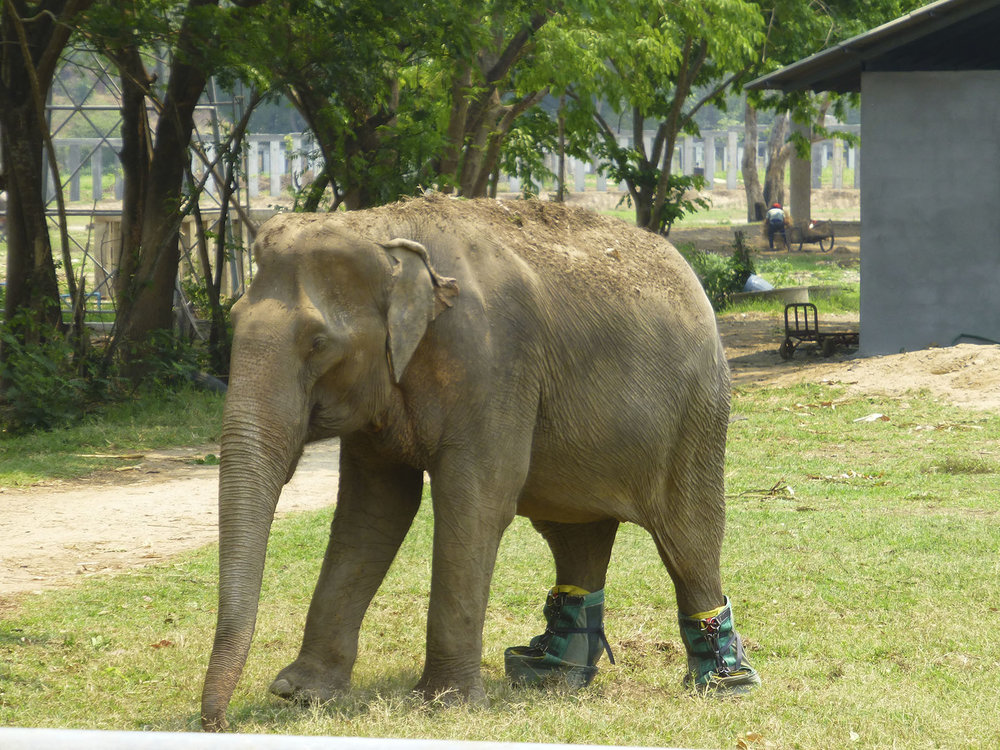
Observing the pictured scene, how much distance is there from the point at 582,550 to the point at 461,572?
1.15m

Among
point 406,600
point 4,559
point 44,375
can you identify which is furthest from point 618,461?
point 44,375

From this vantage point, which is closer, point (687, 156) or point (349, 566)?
point (349, 566)

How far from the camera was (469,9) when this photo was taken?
1328cm

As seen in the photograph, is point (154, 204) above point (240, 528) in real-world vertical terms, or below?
above

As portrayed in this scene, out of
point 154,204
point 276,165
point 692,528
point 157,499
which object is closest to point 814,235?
point 154,204

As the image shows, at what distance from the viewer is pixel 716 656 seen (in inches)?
212

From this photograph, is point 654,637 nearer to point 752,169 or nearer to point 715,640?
point 715,640

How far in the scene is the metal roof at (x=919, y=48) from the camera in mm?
15266

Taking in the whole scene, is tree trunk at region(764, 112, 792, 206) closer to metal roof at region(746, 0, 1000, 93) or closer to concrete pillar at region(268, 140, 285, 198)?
metal roof at region(746, 0, 1000, 93)

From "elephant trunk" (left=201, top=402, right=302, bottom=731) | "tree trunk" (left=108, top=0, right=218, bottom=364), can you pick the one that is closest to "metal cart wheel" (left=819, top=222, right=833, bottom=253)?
"tree trunk" (left=108, top=0, right=218, bottom=364)

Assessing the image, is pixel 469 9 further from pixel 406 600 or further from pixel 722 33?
pixel 406 600

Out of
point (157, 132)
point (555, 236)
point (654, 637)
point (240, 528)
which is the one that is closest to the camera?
point (240, 528)

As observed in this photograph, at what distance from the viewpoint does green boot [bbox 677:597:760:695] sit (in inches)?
210

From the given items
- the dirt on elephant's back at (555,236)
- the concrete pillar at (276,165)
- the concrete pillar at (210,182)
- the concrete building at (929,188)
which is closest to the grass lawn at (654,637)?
the dirt on elephant's back at (555,236)
